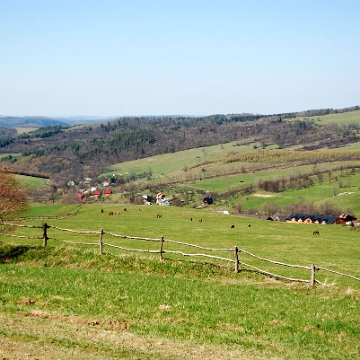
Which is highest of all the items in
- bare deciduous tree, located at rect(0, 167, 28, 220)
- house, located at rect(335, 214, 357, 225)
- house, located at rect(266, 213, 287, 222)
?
bare deciduous tree, located at rect(0, 167, 28, 220)

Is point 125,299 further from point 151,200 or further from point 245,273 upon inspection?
point 151,200

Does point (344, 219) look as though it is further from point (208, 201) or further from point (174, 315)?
point (174, 315)

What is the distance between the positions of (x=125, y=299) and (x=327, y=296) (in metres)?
8.69

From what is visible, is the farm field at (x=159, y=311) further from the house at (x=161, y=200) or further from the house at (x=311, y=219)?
the house at (x=161, y=200)

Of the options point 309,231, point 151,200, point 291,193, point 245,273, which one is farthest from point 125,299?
point 291,193

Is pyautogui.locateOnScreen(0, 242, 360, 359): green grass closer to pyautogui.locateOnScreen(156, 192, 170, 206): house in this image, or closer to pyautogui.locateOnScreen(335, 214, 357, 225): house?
pyautogui.locateOnScreen(335, 214, 357, 225): house

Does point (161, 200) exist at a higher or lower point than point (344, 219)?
lower

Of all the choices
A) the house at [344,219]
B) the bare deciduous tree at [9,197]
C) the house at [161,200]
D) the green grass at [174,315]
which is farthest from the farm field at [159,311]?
the house at [161,200]

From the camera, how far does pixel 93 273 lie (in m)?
21.3

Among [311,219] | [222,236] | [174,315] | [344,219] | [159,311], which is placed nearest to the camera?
[174,315]

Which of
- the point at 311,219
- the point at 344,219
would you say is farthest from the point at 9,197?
the point at 344,219

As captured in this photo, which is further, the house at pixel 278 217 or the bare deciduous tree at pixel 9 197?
the house at pixel 278 217

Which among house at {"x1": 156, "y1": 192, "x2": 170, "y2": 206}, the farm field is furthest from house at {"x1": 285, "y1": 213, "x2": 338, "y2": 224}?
the farm field

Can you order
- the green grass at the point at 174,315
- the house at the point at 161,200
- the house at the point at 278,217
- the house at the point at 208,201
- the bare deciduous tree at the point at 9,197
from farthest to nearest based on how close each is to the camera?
the house at the point at 208,201 < the house at the point at 161,200 < the house at the point at 278,217 < the bare deciduous tree at the point at 9,197 < the green grass at the point at 174,315
